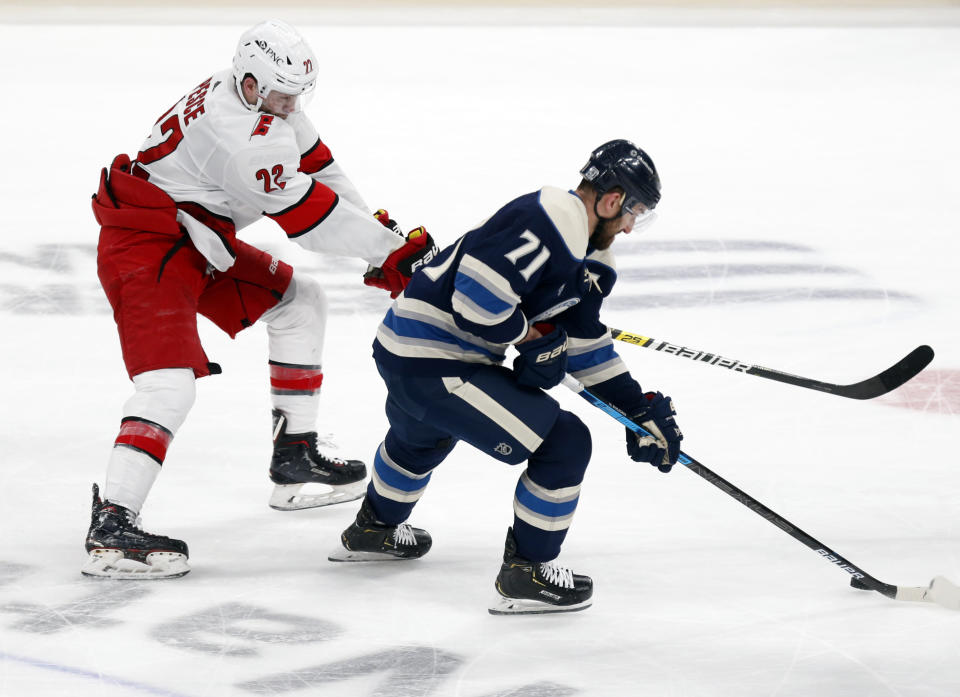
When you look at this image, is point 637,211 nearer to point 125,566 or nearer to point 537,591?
point 537,591

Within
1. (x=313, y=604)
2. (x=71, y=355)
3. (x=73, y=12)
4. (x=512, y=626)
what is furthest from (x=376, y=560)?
(x=73, y=12)

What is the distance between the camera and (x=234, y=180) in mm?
3023

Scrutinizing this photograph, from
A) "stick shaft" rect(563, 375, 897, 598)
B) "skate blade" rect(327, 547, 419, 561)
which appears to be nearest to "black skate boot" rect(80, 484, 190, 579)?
"skate blade" rect(327, 547, 419, 561)

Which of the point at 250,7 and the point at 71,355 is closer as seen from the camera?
the point at 71,355

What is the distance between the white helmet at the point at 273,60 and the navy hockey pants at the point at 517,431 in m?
0.80

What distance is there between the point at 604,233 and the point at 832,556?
0.88 m

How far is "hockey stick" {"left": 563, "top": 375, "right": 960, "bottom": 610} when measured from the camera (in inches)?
106

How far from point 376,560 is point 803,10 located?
6.79 meters

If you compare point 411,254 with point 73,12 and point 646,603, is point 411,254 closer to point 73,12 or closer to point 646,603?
point 646,603

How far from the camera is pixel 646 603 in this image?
275cm

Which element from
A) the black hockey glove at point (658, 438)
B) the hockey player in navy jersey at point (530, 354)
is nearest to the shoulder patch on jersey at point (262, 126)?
the hockey player in navy jersey at point (530, 354)

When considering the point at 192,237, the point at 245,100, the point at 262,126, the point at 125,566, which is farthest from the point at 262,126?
the point at 125,566

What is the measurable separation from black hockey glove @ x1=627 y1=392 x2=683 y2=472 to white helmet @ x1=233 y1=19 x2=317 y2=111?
1167 mm

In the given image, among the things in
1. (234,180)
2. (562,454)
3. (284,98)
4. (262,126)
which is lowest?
(562,454)
